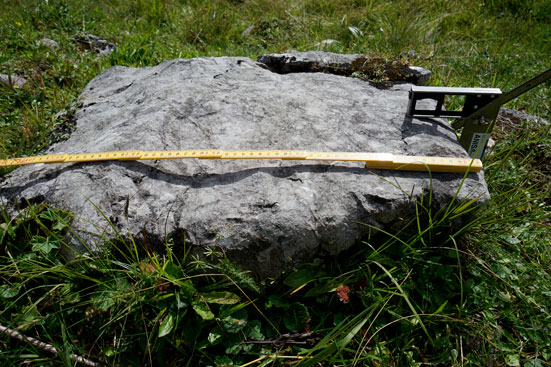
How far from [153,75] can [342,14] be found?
4.15 metres

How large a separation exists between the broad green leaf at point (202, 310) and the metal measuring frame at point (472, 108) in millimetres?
2137

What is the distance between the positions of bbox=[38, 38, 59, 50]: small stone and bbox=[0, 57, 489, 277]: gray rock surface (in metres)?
2.39

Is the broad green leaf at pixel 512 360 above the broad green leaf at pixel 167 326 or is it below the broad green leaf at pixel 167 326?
below

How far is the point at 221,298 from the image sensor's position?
203cm

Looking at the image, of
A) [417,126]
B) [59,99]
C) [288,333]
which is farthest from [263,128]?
[59,99]

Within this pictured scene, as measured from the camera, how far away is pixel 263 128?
2.78m

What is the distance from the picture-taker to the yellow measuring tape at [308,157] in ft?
7.54

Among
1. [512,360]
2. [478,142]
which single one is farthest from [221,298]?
[478,142]

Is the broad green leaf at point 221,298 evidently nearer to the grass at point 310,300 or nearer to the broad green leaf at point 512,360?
the grass at point 310,300

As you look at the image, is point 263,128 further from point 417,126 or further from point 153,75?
point 153,75

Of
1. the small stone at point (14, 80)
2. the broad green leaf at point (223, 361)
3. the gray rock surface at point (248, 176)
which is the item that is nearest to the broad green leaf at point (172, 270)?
the gray rock surface at point (248, 176)

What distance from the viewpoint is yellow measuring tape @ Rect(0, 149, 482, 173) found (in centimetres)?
230

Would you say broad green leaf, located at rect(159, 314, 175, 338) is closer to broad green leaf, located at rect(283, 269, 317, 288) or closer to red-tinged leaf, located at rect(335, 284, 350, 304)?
broad green leaf, located at rect(283, 269, 317, 288)

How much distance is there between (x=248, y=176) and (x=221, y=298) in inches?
32.0
